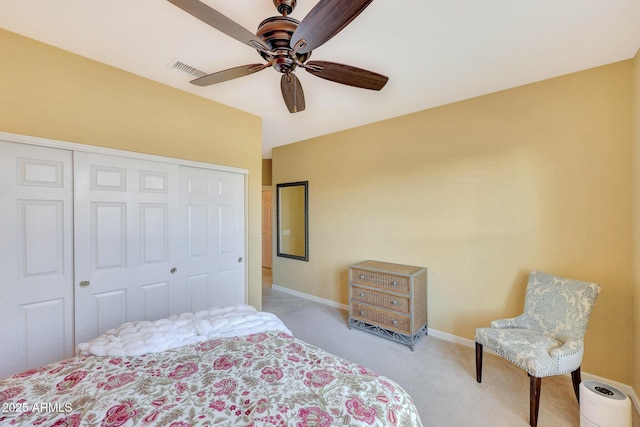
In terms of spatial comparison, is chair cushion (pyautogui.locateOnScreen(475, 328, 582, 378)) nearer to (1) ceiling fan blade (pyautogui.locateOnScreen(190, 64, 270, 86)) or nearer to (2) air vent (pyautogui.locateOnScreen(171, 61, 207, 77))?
(1) ceiling fan blade (pyautogui.locateOnScreen(190, 64, 270, 86))

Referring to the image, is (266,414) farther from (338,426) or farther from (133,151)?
(133,151)

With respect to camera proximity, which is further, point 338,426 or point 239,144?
point 239,144

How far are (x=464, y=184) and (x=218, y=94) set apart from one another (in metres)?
2.84

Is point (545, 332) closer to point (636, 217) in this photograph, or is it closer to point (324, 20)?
point (636, 217)

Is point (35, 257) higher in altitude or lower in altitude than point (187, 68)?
lower

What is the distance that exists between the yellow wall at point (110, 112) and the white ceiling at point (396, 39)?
12 centimetres

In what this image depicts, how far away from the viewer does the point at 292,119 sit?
11.2 feet

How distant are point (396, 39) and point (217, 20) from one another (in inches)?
48.9

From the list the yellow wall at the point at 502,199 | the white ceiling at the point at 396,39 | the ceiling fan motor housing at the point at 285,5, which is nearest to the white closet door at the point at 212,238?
the white ceiling at the point at 396,39

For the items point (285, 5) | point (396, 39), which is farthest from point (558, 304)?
point (285, 5)

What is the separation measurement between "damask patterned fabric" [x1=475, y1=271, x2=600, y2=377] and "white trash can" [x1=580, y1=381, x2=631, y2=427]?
0.17 m

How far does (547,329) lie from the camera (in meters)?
2.11

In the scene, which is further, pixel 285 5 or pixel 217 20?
pixel 285 5

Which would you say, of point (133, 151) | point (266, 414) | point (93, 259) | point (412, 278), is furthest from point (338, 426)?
point (133, 151)
